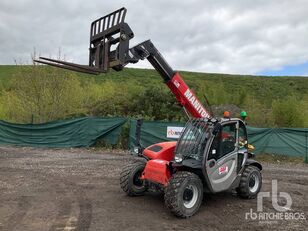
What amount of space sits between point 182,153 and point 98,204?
2131mm

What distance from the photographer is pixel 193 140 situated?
27.3 ft

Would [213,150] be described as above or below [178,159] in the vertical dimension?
above

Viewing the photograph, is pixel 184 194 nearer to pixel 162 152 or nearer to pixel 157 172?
pixel 157 172

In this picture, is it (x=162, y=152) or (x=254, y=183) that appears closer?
(x=162, y=152)

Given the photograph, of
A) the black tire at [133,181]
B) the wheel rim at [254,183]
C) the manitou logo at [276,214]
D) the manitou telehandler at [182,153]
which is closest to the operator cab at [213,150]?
the manitou telehandler at [182,153]

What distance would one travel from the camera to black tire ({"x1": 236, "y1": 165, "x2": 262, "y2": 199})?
29.5 feet

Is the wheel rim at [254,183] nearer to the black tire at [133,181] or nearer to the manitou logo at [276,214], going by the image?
the manitou logo at [276,214]

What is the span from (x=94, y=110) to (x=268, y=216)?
21.4m

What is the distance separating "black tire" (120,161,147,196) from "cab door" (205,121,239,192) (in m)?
1.80

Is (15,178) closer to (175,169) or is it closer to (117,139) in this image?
(175,169)

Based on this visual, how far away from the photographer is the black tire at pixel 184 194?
730 centimetres

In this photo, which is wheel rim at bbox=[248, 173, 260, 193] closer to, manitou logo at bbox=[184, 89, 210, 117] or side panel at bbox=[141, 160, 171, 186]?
manitou logo at bbox=[184, 89, 210, 117]

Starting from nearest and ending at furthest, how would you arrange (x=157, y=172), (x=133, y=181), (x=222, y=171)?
(x=157, y=172)
(x=222, y=171)
(x=133, y=181)

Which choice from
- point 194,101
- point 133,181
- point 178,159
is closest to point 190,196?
point 178,159
